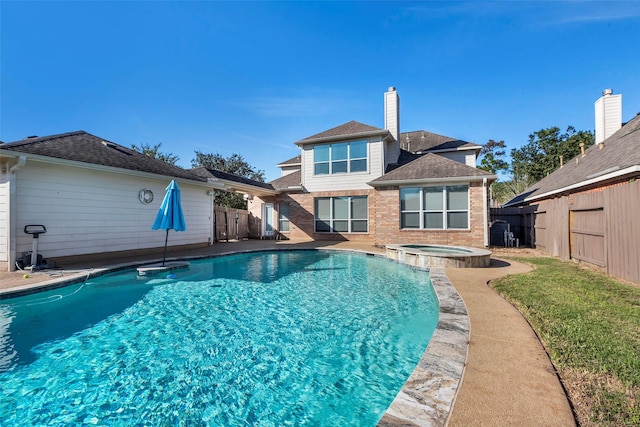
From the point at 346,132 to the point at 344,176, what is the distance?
2.65 meters

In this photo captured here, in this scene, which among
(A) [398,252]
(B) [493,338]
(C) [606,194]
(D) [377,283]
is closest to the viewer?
(B) [493,338]

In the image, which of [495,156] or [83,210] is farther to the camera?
[495,156]

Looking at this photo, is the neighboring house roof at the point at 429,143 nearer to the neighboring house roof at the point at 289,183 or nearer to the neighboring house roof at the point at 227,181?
the neighboring house roof at the point at 289,183

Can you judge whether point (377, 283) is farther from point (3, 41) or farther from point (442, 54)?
point (3, 41)

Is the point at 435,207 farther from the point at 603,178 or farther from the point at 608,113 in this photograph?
the point at 608,113

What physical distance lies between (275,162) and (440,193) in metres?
14.7

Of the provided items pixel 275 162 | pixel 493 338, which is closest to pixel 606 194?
pixel 493 338

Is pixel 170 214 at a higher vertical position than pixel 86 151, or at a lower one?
lower

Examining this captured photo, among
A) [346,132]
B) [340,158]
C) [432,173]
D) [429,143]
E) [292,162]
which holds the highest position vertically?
[429,143]

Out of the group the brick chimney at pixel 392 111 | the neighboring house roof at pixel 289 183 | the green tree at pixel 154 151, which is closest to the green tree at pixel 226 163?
the green tree at pixel 154 151

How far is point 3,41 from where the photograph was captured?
34.3 feet

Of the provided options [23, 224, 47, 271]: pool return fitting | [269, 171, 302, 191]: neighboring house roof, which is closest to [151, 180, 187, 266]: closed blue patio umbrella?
[23, 224, 47, 271]: pool return fitting

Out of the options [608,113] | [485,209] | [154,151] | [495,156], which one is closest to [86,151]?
[485,209]

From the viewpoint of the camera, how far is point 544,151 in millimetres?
35719
